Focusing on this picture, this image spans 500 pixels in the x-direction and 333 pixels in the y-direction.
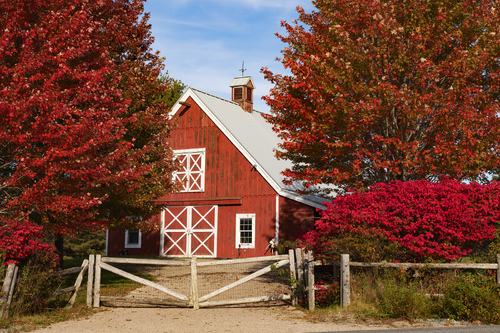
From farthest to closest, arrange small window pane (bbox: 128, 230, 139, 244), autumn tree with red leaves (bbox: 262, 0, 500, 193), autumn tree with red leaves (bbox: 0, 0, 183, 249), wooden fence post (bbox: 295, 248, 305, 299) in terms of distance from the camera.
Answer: small window pane (bbox: 128, 230, 139, 244)
autumn tree with red leaves (bbox: 262, 0, 500, 193)
wooden fence post (bbox: 295, 248, 305, 299)
autumn tree with red leaves (bbox: 0, 0, 183, 249)

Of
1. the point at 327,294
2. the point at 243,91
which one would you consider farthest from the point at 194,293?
the point at 243,91

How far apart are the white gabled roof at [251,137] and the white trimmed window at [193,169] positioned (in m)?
2.00

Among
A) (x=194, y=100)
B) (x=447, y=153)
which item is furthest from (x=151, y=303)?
(x=194, y=100)

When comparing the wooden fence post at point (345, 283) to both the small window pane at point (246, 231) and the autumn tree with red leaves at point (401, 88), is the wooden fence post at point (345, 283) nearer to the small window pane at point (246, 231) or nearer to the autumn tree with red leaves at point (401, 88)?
the autumn tree with red leaves at point (401, 88)

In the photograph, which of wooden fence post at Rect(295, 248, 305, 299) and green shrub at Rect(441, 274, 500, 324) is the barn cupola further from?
green shrub at Rect(441, 274, 500, 324)

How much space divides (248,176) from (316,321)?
14.1 metres

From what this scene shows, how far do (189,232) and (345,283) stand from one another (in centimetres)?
1504

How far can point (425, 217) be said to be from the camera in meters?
11.3

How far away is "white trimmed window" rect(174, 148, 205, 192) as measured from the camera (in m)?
25.2

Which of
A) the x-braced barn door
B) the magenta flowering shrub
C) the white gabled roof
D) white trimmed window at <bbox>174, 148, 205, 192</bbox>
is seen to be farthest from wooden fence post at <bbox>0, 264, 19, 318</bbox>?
white trimmed window at <bbox>174, 148, 205, 192</bbox>

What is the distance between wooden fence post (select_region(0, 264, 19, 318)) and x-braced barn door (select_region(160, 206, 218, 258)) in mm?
14722

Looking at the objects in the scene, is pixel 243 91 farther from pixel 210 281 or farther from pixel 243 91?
pixel 210 281

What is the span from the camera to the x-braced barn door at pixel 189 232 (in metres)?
24.6

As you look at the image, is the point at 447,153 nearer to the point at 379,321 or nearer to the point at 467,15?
the point at 467,15
